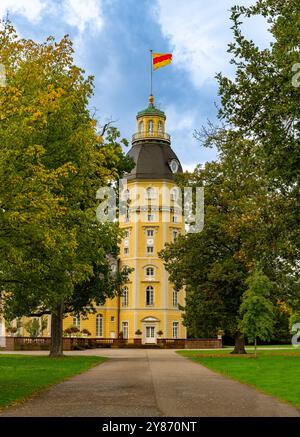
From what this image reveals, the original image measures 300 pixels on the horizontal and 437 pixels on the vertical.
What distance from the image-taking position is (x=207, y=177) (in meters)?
45.3

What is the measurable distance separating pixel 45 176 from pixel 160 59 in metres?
48.9

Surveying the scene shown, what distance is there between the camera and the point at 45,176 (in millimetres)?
15953

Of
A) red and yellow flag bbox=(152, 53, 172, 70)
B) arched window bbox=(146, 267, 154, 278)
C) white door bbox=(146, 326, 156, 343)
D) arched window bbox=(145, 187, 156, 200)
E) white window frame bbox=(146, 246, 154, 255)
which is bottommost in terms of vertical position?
white door bbox=(146, 326, 156, 343)

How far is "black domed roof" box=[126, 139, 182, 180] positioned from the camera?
7900 centimetres

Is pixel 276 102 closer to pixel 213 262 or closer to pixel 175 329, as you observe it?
A: pixel 213 262

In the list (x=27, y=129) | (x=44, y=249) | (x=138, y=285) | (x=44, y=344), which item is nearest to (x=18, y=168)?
(x=27, y=129)

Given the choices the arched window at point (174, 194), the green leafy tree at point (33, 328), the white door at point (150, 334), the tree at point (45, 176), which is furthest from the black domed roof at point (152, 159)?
the tree at point (45, 176)

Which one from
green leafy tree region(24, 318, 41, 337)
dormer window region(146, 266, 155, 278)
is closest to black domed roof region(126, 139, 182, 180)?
dormer window region(146, 266, 155, 278)

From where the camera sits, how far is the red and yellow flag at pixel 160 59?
6212cm

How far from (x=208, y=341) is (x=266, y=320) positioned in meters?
28.6

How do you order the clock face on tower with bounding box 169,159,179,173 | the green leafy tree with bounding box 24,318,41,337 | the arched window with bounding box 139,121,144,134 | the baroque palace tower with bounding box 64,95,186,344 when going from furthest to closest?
the arched window with bounding box 139,121,144,134, the clock face on tower with bounding box 169,159,179,173, the baroque palace tower with bounding box 64,95,186,344, the green leafy tree with bounding box 24,318,41,337

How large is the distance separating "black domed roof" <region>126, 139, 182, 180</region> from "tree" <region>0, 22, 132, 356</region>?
52.5 meters

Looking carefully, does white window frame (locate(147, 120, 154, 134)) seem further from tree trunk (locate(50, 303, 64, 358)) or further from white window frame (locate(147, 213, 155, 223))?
tree trunk (locate(50, 303, 64, 358))
